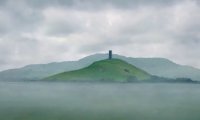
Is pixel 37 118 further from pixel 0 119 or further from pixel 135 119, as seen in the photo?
pixel 135 119

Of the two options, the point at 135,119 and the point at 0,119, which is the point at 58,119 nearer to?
the point at 0,119

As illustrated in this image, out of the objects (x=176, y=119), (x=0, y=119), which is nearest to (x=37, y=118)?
(x=0, y=119)

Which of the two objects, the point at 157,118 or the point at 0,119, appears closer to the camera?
the point at 0,119

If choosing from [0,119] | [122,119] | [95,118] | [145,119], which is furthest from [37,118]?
[145,119]

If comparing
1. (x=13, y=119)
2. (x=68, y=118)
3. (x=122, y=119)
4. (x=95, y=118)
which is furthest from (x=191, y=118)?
(x=13, y=119)

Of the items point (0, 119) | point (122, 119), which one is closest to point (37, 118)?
point (0, 119)

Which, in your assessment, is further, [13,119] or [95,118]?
[95,118]

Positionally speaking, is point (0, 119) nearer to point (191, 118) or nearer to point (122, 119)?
point (122, 119)

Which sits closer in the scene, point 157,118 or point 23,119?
point 23,119
